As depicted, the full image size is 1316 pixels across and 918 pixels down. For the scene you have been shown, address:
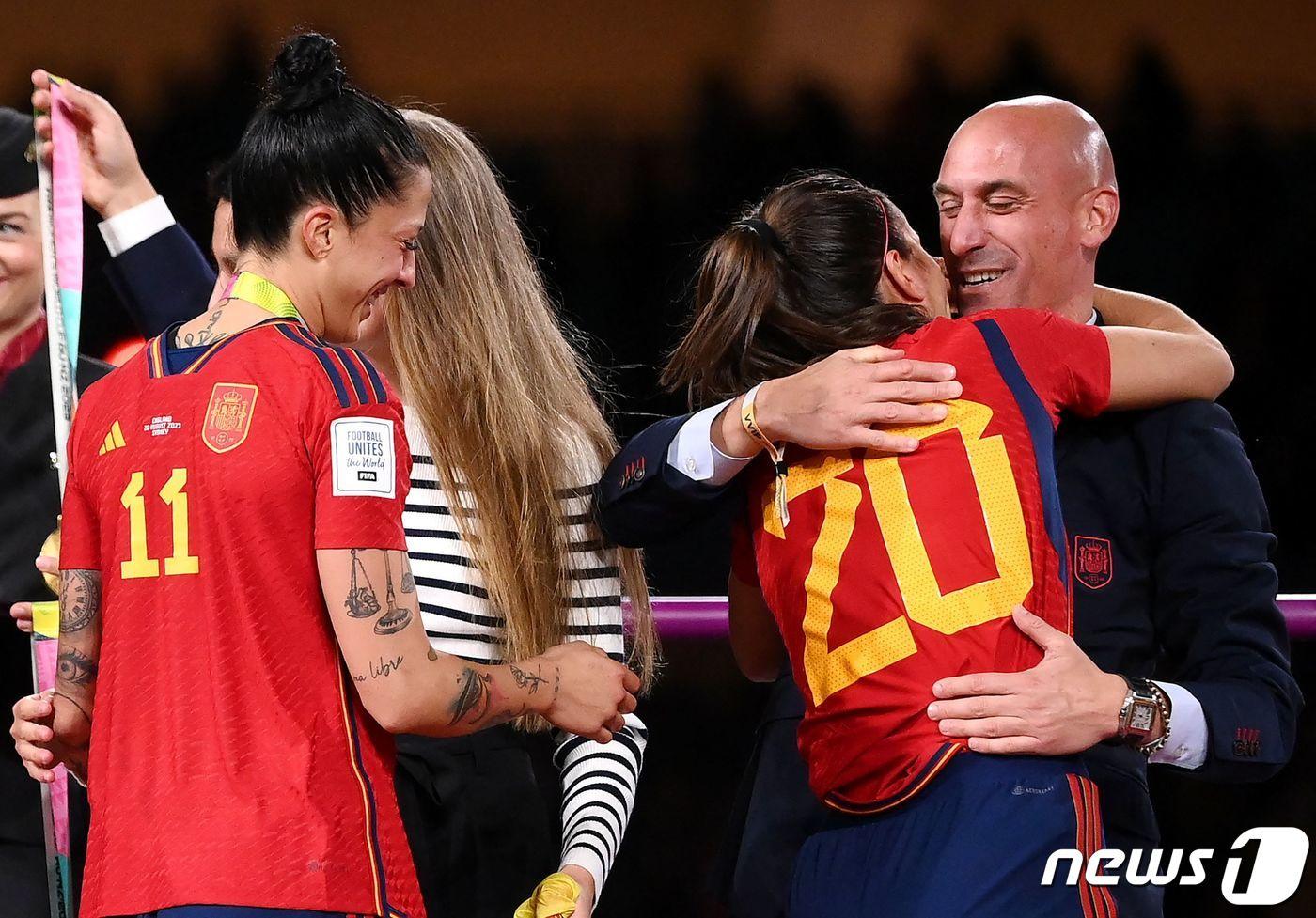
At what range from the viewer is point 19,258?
193 cm

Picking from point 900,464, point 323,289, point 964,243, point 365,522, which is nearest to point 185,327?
point 323,289

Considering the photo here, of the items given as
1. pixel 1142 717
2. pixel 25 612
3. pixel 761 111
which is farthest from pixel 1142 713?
pixel 761 111

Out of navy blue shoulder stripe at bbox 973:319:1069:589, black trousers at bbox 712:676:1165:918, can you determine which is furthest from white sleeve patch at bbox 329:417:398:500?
black trousers at bbox 712:676:1165:918

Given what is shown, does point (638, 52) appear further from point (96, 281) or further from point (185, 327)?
point (185, 327)

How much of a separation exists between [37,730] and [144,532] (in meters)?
0.32

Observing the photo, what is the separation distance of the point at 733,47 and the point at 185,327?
2902 millimetres

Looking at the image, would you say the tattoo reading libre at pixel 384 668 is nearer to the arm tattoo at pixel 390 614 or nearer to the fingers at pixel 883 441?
the arm tattoo at pixel 390 614

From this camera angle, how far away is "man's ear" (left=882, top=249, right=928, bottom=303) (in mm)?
1537

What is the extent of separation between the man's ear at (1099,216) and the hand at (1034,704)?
0.69 m

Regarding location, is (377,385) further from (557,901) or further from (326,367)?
(557,901)

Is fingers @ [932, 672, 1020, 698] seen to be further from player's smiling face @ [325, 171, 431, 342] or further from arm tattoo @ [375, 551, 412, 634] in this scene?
player's smiling face @ [325, 171, 431, 342]

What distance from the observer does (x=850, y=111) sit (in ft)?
12.7

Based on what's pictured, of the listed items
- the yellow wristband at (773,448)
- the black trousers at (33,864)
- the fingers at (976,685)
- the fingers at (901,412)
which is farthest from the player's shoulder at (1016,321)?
the black trousers at (33,864)

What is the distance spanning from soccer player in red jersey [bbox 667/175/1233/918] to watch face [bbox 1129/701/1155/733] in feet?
0.30
